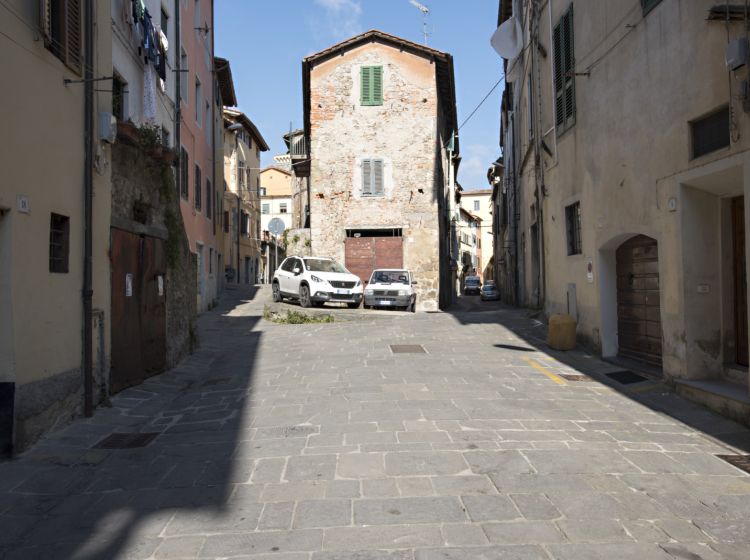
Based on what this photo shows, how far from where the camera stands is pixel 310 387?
8.36m

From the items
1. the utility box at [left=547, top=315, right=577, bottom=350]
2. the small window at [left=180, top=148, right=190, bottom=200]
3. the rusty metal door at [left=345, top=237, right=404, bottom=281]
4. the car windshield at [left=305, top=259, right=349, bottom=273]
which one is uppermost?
the small window at [left=180, top=148, right=190, bottom=200]

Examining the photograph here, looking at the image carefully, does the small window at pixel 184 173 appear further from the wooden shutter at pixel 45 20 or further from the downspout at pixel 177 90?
the wooden shutter at pixel 45 20

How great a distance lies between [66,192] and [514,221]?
22.6 meters

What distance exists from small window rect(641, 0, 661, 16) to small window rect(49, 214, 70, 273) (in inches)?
297

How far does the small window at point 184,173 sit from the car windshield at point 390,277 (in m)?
6.77

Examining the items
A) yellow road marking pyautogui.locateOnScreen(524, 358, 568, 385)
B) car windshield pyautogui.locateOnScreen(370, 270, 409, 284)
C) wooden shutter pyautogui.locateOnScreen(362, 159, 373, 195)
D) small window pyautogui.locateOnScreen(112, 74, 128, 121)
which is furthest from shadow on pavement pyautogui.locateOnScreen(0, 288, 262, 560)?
wooden shutter pyautogui.locateOnScreen(362, 159, 373, 195)

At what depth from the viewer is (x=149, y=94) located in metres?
13.4

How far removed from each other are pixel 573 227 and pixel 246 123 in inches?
1137

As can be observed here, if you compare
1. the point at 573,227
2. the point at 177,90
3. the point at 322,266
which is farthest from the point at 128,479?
the point at 322,266

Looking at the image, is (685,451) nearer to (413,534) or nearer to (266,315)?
(413,534)

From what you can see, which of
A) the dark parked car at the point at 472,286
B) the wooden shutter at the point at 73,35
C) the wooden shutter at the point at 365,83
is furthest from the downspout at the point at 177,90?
the dark parked car at the point at 472,286

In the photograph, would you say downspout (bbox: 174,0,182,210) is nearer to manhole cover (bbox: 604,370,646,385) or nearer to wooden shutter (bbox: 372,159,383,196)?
wooden shutter (bbox: 372,159,383,196)

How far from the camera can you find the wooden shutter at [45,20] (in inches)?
238

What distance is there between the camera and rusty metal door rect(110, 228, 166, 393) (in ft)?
26.9
